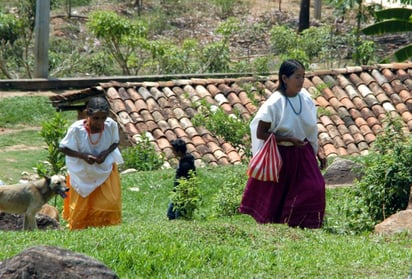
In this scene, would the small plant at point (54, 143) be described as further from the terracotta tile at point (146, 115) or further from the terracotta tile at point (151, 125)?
the terracotta tile at point (146, 115)

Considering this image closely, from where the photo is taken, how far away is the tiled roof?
16969 millimetres

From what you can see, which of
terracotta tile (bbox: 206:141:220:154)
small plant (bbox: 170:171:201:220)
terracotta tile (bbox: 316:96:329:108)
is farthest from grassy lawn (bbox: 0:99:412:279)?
terracotta tile (bbox: 316:96:329:108)

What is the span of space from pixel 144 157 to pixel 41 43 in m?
8.69

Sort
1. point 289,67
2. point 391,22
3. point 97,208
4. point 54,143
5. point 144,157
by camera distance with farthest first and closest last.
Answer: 1. point 391,22
2. point 144,157
3. point 54,143
4. point 97,208
5. point 289,67

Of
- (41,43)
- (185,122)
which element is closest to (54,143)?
(185,122)

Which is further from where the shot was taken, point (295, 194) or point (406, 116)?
point (406, 116)

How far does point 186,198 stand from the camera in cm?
1022

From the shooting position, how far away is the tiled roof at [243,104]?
16969mm

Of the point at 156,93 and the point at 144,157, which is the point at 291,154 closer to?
the point at 144,157

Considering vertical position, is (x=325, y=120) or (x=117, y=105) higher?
(x=117, y=105)

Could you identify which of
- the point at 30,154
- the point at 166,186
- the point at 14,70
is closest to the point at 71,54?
the point at 14,70

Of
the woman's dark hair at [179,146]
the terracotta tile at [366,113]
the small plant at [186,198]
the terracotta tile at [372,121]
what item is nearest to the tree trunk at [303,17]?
the terracotta tile at [366,113]

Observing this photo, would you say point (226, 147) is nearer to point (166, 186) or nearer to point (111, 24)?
point (166, 186)

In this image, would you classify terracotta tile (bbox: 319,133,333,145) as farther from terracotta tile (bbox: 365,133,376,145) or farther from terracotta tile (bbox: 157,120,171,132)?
terracotta tile (bbox: 157,120,171,132)
